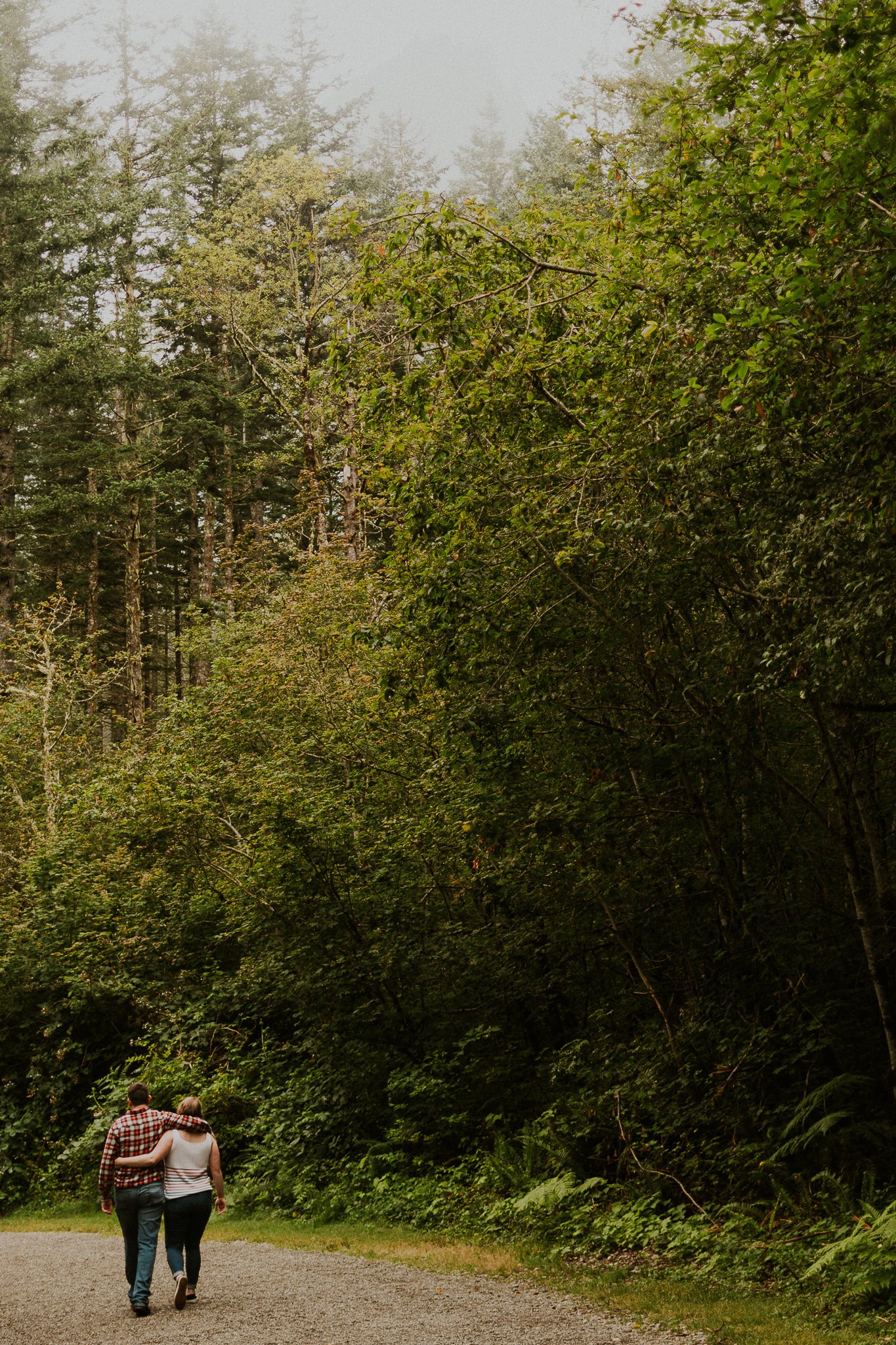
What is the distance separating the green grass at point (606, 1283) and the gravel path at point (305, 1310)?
224 millimetres

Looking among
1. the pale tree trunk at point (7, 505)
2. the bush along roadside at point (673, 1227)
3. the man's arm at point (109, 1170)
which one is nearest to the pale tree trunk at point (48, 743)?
the pale tree trunk at point (7, 505)

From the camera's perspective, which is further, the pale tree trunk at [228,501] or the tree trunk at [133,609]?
the pale tree trunk at [228,501]

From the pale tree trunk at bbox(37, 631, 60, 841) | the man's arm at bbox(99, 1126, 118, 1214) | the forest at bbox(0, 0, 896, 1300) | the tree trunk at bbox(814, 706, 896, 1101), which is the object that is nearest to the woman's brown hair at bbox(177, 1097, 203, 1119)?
the man's arm at bbox(99, 1126, 118, 1214)

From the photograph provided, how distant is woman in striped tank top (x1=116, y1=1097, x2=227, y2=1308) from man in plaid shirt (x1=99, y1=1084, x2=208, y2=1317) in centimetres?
6

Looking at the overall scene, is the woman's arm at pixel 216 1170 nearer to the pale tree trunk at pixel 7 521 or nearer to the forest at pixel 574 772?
the forest at pixel 574 772

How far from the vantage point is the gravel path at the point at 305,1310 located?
21.4ft

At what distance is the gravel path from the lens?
21.4 ft

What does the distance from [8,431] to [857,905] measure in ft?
78.6

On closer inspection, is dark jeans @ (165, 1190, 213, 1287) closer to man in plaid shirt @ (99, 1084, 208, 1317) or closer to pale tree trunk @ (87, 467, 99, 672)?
man in plaid shirt @ (99, 1084, 208, 1317)

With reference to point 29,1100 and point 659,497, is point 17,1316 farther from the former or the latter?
point 29,1100

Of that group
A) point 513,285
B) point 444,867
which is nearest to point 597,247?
point 513,285

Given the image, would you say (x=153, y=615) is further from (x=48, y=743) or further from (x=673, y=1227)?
(x=673, y=1227)

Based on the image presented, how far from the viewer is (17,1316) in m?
7.87

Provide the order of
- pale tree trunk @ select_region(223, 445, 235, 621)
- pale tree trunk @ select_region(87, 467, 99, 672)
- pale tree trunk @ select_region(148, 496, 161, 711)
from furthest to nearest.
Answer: pale tree trunk @ select_region(148, 496, 161, 711) → pale tree trunk @ select_region(223, 445, 235, 621) → pale tree trunk @ select_region(87, 467, 99, 672)
